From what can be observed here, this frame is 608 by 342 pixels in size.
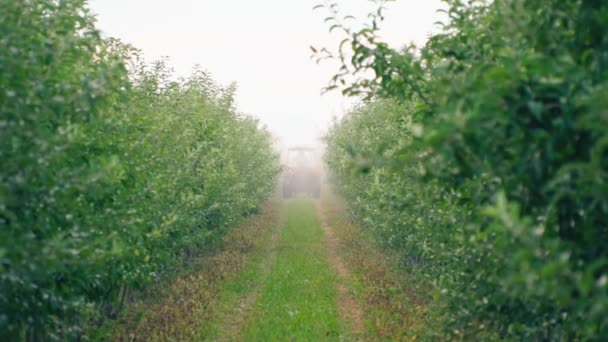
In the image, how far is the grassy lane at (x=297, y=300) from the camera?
13250 millimetres

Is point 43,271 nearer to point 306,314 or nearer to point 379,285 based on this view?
point 306,314

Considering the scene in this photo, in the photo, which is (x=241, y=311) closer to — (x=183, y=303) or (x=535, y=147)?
(x=183, y=303)

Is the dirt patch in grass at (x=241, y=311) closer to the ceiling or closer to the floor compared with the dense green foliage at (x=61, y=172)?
closer to the floor

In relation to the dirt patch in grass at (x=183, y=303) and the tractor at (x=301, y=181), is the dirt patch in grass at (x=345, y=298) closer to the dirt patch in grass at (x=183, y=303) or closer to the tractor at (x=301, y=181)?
the dirt patch in grass at (x=183, y=303)

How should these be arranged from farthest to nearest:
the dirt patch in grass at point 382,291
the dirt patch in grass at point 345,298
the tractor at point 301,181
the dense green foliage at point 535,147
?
the tractor at point 301,181 → the dirt patch in grass at point 345,298 → the dirt patch in grass at point 382,291 → the dense green foliage at point 535,147

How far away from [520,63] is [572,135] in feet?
1.80

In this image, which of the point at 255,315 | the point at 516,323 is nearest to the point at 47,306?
the point at 516,323

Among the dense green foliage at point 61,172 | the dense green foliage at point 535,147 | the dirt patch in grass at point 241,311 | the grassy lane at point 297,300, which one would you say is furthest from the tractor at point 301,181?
the dense green foliage at point 535,147

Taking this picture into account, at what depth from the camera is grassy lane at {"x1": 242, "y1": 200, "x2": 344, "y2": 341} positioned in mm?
13250

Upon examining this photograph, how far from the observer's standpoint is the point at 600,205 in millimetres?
4445

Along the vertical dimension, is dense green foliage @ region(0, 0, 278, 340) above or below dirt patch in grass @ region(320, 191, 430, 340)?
above

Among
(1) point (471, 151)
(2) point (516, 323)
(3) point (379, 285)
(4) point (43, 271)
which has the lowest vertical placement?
(3) point (379, 285)

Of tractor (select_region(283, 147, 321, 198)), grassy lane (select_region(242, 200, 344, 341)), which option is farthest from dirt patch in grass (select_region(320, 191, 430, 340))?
tractor (select_region(283, 147, 321, 198))

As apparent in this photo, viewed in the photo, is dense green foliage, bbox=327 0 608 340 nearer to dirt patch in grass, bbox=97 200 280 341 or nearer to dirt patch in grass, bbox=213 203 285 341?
dirt patch in grass, bbox=97 200 280 341
